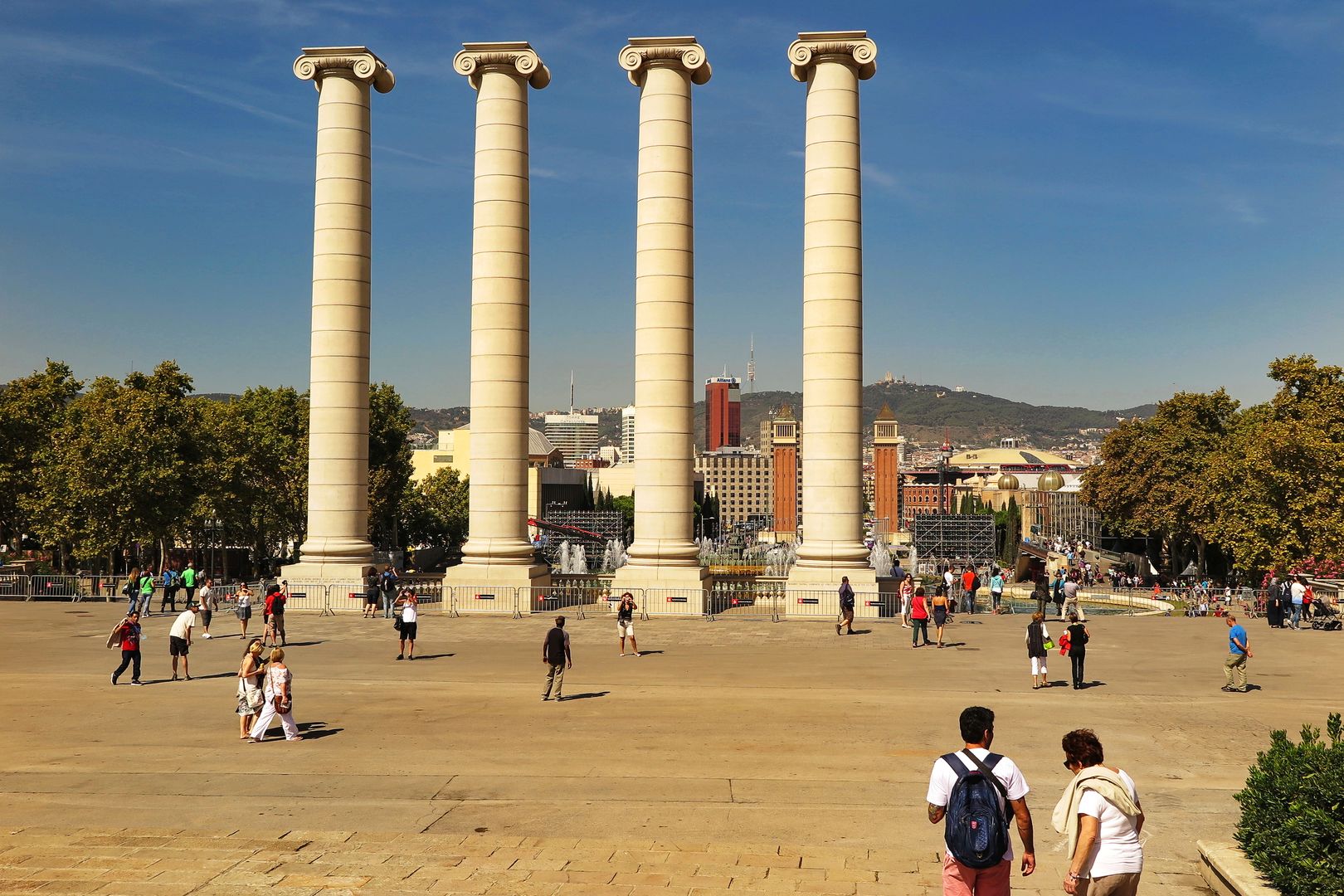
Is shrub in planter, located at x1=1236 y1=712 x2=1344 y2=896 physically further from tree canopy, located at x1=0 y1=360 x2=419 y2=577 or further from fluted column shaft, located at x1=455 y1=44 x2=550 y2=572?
tree canopy, located at x1=0 y1=360 x2=419 y2=577

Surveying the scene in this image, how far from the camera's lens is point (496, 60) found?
47.1m

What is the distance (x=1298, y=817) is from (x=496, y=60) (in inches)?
1697

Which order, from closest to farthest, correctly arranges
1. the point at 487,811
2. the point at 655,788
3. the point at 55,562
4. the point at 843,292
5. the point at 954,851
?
1. the point at 954,851
2. the point at 487,811
3. the point at 655,788
4. the point at 843,292
5. the point at 55,562

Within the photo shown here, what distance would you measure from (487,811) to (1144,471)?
84.1 meters

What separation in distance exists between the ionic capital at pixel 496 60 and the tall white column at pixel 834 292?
35.3ft

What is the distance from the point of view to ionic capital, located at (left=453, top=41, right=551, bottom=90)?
4703 centimetres

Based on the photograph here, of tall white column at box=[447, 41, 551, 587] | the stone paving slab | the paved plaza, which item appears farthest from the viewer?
tall white column at box=[447, 41, 551, 587]

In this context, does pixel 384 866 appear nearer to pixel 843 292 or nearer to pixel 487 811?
pixel 487 811

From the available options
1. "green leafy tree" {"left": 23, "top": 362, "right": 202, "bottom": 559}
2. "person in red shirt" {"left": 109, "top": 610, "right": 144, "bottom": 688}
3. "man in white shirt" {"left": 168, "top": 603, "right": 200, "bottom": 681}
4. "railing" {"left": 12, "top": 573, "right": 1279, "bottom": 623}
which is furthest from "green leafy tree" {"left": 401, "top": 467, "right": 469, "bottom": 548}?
"person in red shirt" {"left": 109, "top": 610, "right": 144, "bottom": 688}

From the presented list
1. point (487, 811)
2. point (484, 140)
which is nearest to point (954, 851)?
point (487, 811)

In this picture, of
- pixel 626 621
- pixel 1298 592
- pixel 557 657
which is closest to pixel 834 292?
pixel 626 621

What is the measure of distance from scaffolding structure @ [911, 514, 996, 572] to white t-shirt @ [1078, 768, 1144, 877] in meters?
71.2

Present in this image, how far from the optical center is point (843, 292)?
4522 cm

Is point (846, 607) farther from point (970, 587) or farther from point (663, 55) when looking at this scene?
point (663, 55)
